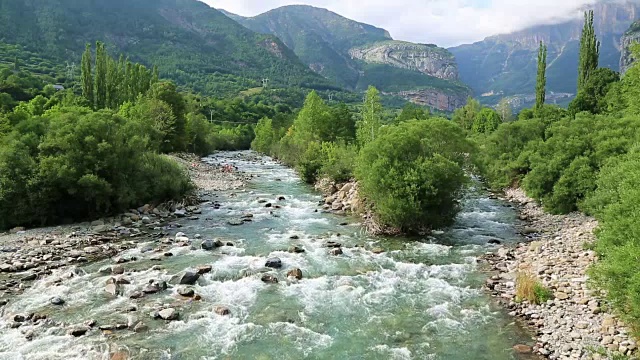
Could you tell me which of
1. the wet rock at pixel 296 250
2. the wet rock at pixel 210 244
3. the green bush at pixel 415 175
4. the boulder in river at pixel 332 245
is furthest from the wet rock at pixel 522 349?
the wet rock at pixel 210 244

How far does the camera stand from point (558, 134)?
38.1m

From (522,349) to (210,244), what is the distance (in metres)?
18.2

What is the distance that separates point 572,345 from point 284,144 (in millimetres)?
75723

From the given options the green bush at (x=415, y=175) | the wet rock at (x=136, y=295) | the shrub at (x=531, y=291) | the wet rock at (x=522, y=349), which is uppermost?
the green bush at (x=415, y=175)

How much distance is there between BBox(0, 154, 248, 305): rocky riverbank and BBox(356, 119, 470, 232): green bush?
1490 centimetres

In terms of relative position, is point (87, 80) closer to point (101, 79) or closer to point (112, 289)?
point (101, 79)

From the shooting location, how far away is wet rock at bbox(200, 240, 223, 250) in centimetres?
2678

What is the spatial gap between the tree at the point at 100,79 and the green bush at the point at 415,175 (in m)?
64.5

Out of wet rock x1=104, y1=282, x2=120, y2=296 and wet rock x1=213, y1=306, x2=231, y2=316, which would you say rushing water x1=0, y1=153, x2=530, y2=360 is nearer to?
wet rock x1=213, y1=306, x2=231, y2=316

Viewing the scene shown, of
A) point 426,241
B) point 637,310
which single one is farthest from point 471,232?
point 637,310

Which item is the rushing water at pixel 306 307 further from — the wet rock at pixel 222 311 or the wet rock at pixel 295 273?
the wet rock at pixel 295 273

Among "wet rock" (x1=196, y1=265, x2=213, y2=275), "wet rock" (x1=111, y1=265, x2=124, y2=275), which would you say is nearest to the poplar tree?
"wet rock" (x1=111, y1=265, x2=124, y2=275)

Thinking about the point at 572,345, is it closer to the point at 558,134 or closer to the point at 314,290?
the point at 314,290

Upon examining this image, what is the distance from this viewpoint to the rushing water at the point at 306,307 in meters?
15.2
